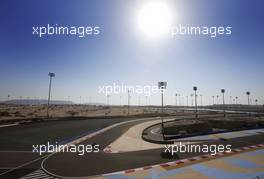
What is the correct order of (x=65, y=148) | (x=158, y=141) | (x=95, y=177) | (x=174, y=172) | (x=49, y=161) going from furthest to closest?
(x=158, y=141) < (x=65, y=148) < (x=49, y=161) < (x=174, y=172) < (x=95, y=177)

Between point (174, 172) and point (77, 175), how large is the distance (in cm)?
614

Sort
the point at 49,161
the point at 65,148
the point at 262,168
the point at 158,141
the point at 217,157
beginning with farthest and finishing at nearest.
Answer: the point at 158,141, the point at 65,148, the point at 217,157, the point at 49,161, the point at 262,168

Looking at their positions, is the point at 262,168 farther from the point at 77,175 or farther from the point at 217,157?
the point at 77,175

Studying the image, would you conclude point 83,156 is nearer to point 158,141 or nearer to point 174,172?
point 174,172

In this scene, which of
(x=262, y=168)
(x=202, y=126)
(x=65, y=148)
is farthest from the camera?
(x=202, y=126)

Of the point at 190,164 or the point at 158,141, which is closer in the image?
the point at 190,164

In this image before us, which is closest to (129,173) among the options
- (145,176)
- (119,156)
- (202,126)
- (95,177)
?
(145,176)

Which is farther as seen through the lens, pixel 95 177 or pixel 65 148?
pixel 65 148

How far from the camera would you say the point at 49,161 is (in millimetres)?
16047

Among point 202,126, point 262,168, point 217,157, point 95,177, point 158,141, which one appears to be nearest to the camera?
point 95,177

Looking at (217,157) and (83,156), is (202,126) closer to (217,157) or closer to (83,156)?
(217,157)

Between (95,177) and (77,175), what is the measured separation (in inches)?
49.9

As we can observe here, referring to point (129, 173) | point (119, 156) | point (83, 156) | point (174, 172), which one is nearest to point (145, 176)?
point (129, 173)

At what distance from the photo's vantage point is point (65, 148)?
20922 mm
